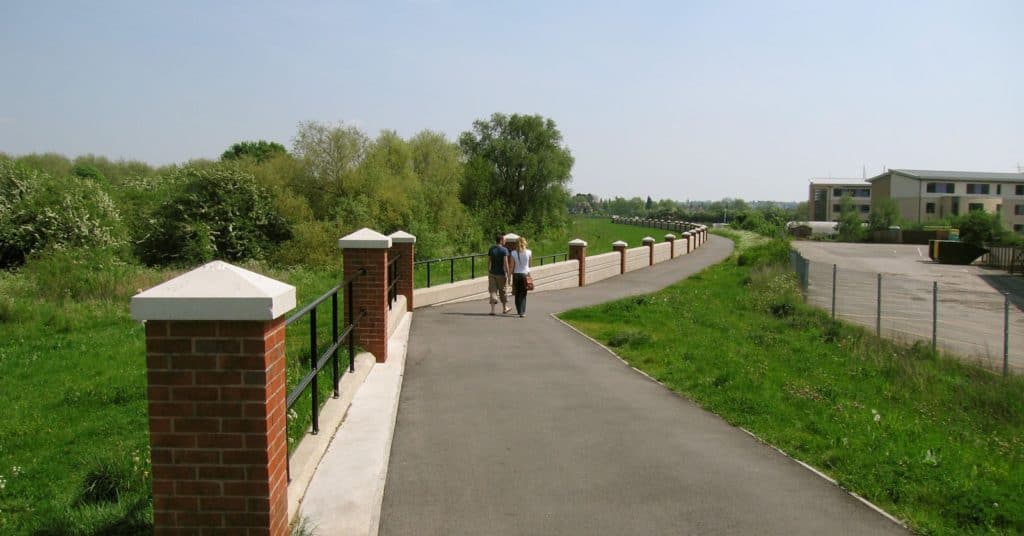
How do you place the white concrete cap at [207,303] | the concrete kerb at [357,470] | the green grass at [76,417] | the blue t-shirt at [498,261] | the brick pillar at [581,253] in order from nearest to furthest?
1. the white concrete cap at [207,303]
2. the concrete kerb at [357,470]
3. the green grass at [76,417]
4. the blue t-shirt at [498,261]
5. the brick pillar at [581,253]

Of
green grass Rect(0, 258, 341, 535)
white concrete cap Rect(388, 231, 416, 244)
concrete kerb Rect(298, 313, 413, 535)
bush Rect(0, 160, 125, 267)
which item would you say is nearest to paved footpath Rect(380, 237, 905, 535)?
concrete kerb Rect(298, 313, 413, 535)

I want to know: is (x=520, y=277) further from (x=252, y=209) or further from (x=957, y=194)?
(x=957, y=194)

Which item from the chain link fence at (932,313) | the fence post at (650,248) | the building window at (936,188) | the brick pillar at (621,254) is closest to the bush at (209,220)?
the brick pillar at (621,254)

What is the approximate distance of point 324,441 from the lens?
236 inches

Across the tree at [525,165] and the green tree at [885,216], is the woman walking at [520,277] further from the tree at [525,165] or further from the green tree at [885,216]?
the green tree at [885,216]

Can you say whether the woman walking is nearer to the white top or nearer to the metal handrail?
the white top

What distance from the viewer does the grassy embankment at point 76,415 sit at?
5230 millimetres

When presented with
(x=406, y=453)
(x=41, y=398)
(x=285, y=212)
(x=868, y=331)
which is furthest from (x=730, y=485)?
(x=285, y=212)

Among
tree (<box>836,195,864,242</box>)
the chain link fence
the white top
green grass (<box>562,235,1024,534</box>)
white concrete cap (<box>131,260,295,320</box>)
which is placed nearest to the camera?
white concrete cap (<box>131,260,295,320</box>)

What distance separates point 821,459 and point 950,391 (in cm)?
474

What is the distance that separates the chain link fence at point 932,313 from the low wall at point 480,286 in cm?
679

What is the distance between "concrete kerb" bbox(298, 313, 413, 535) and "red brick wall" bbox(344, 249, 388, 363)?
3.47 feet

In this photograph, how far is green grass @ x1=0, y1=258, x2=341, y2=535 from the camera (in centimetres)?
516

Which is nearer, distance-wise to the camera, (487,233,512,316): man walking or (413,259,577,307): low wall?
(487,233,512,316): man walking
